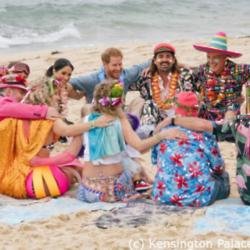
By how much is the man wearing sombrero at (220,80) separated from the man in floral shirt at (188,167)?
1335mm

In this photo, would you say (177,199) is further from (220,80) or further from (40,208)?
(220,80)

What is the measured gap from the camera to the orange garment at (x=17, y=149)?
18.7 feet

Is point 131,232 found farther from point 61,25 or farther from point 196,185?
point 61,25

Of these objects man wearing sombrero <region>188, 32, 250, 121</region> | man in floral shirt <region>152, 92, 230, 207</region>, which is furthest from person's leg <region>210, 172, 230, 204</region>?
man wearing sombrero <region>188, 32, 250, 121</region>

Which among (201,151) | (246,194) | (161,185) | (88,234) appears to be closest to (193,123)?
(201,151)

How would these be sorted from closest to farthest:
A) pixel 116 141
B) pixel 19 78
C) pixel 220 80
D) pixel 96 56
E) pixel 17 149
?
pixel 116 141 → pixel 17 149 → pixel 19 78 → pixel 220 80 → pixel 96 56

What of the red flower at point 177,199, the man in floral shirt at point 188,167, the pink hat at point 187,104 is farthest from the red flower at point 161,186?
the pink hat at point 187,104

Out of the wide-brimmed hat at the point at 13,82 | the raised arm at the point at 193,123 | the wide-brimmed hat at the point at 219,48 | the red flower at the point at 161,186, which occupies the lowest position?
the red flower at the point at 161,186

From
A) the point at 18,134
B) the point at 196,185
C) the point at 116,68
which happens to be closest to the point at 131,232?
the point at 196,185

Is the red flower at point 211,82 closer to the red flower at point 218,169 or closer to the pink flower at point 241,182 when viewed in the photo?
the red flower at point 218,169

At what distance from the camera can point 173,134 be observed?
528cm

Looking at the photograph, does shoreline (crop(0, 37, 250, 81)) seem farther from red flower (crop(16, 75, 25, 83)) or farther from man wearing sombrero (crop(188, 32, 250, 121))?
→ red flower (crop(16, 75, 25, 83))

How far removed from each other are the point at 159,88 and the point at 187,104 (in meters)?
1.64

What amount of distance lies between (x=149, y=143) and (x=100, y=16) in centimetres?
1699
